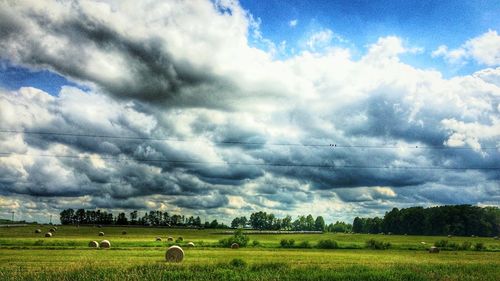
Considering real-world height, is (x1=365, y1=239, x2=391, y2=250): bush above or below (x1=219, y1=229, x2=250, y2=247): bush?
below

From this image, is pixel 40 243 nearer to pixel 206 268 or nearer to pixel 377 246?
pixel 206 268

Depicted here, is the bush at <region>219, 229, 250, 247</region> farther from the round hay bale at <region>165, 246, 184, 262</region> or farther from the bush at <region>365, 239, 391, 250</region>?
the round hay bale at <region>165, 246, 184, 262</region>

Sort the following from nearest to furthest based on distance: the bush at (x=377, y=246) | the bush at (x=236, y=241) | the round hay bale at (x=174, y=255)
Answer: the round hay bale at (x=174, y=255) < the bush at (x=236, y=241) < the bush at (x=377, y=246)

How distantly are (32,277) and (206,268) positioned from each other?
952 cm

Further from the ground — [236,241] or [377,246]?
[236,241]

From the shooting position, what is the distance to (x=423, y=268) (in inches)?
1180

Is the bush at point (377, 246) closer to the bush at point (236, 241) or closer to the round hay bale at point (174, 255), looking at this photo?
the bush at point (236, 241)

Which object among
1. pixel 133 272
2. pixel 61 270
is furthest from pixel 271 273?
pixel 61 270

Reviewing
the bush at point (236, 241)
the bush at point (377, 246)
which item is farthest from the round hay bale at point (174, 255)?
the bush at point (377, 246)

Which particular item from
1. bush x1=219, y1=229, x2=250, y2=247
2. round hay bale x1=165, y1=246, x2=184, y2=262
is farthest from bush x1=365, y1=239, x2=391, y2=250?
round hay bale x1=165, y1=246, x2=184, y2=262

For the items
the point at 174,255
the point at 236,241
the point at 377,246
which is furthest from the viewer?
the point at 377,246

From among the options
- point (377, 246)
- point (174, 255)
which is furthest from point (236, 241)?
point (174, 255)

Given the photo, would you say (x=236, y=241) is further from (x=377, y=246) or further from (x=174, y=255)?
(x=174, y=255)

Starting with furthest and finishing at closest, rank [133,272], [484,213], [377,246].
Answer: [484,213]
[377,246]
[133,272]
